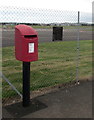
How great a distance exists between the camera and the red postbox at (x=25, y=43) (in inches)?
159

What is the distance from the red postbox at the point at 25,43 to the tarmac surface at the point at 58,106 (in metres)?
1.02

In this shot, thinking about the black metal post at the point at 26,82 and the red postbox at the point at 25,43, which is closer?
the red postbox at the point at 25,43

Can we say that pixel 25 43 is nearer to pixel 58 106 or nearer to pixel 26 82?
pixel 26 82

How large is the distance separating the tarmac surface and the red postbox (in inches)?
40.1

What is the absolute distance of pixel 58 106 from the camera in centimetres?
446

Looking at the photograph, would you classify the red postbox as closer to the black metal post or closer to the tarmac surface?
the black metal post

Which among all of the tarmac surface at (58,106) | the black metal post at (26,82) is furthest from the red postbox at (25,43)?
the tarmac surface at (58,106)

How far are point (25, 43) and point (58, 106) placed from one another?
1.49 m

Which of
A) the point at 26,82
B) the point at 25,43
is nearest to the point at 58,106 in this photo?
the point at 26,82

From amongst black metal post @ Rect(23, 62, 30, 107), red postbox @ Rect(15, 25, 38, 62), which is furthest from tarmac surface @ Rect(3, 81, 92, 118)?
red postbox @ Rect(15, 25, 38, 62)

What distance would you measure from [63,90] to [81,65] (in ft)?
10.6

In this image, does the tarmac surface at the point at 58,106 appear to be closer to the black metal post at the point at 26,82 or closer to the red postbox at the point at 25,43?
the black metal post at the point at 26,82

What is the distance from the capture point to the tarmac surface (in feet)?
13.4

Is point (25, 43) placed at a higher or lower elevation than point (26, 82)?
higher
